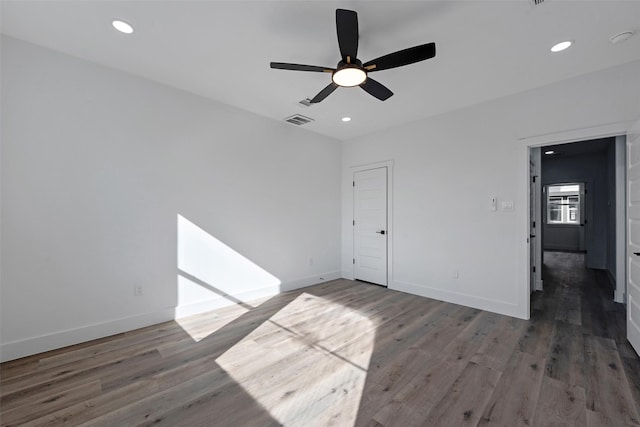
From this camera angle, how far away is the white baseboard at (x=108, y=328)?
2.45 m

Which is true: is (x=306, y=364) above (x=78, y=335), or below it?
below

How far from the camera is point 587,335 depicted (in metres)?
2.88

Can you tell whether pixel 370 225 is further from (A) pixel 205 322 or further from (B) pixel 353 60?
(B) pixel 353 60

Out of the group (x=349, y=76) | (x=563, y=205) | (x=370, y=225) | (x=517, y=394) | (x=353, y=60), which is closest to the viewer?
(x=517, y=394)

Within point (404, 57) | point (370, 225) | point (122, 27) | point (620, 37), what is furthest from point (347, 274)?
point (122, 27)

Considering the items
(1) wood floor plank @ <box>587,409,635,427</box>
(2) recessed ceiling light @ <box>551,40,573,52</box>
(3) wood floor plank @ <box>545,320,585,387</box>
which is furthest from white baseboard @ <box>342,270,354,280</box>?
(2) recessed ceiling light @ <box>551,40,573,52</box>

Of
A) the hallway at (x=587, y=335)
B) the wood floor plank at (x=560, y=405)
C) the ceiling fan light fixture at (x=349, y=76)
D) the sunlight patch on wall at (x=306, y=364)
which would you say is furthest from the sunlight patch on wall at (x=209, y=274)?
the hallway at (x=587, y=335)

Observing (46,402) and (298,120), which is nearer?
(46,402)

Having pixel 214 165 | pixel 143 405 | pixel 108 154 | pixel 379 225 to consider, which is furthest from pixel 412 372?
pixel 108 154

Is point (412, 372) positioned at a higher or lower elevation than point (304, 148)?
lower

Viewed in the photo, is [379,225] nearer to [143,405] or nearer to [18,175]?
[143,405]

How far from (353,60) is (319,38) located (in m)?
0.45

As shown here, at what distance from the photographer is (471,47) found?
8.28 ft

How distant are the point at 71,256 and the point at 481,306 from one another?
487cm
